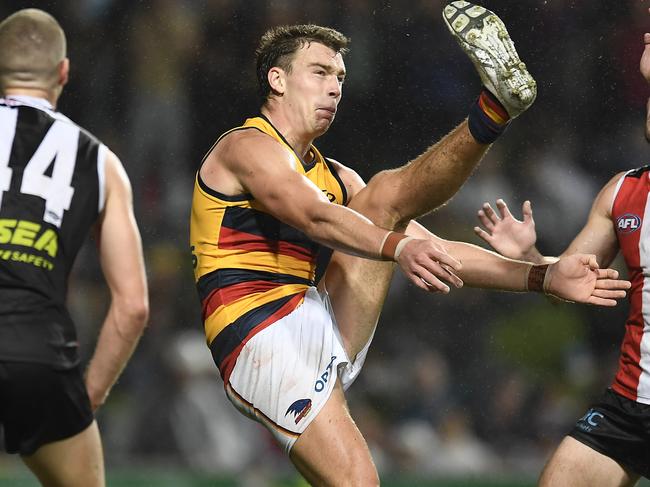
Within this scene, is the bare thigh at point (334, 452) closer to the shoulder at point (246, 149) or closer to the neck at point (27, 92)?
the shoulder at point (246, 149)

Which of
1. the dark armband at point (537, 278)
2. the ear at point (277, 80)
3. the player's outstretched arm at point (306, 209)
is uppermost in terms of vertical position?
the ear at point (277, 80)

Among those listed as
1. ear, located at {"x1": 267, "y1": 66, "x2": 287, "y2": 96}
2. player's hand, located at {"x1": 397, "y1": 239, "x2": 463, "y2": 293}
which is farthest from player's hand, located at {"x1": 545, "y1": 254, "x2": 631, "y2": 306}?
ear, located at {"x1": 267, "y1": 66, "x2": 287, "y2": 96}

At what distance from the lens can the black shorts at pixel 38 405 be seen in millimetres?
3686

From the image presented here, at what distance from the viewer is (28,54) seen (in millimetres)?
3920

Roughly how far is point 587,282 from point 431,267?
74 centimetres

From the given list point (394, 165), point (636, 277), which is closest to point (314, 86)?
point (636, 277)

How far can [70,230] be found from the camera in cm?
383

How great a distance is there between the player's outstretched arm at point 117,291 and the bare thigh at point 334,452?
A: 2.48ft

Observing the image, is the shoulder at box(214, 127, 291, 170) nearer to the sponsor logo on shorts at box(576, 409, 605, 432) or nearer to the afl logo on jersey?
the afl logo on jersey

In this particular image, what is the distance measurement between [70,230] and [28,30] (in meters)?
0.72

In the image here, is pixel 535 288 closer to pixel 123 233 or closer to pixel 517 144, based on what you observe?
pixel 123 233

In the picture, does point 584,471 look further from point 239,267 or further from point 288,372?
point 239,267

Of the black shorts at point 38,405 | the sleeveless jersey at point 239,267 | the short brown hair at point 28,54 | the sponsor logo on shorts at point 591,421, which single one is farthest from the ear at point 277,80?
the sponsor logo on shorts at point 591,421

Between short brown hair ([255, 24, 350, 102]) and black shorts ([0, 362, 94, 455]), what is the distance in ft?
5.35
